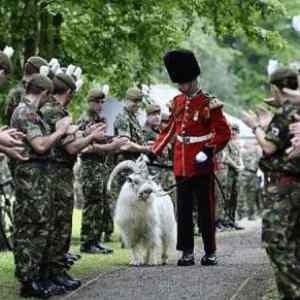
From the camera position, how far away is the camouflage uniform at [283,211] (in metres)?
8.27

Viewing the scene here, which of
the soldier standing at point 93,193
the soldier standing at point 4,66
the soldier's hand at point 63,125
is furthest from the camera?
the soldier standing at point 93,193

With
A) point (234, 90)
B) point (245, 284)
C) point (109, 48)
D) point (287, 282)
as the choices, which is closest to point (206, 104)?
point (245, 284)

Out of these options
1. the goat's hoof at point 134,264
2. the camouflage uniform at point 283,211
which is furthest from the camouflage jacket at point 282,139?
the goat's hoof at point 134,264

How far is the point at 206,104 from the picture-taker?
40.2 feet

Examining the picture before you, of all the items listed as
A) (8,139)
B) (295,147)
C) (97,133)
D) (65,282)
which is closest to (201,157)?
(97,133)

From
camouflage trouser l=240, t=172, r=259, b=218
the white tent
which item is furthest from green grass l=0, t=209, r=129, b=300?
the white tent

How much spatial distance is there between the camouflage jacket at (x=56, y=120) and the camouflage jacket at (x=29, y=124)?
0.26m

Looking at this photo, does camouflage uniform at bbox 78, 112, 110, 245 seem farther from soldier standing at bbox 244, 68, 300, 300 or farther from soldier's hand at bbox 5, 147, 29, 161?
soldier standing at bbox 244, 68, 300, 300

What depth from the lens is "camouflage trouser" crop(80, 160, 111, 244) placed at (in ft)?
48.0

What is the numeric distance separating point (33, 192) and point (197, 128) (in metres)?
3.02

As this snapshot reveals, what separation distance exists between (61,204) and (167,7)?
698 cm

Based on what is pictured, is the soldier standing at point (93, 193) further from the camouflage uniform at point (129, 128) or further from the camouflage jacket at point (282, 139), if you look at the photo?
the camouflage jacket at point (282, 139)

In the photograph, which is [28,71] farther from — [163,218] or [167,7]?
[167,7]

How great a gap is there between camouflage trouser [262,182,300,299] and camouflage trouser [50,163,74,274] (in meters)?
2.79
